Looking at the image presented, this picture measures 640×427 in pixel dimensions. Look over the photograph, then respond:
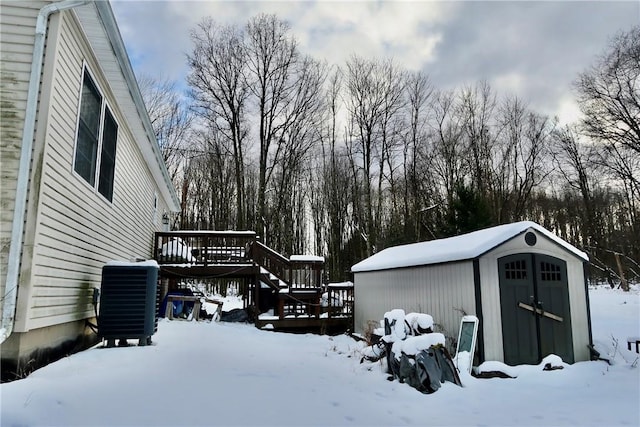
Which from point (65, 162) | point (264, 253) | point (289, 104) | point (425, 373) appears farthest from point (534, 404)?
point (289, 104)

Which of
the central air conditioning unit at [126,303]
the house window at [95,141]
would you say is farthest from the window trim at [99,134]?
the central air conditioning unit at [126,303]

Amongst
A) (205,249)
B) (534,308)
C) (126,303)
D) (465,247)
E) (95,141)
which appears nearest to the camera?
(126,303)

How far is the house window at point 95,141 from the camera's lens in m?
5.45

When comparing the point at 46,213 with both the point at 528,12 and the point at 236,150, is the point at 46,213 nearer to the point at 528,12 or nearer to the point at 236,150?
the point at 528,12

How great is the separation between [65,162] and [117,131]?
8.44 ft

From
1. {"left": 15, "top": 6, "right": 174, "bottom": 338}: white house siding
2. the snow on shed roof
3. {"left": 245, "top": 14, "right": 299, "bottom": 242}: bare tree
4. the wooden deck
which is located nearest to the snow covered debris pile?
the snow on shed roof

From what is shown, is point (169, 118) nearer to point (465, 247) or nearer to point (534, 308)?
point (465, 247)

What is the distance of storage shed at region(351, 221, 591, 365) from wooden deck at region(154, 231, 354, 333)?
4579mm

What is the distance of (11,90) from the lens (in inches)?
→ 164

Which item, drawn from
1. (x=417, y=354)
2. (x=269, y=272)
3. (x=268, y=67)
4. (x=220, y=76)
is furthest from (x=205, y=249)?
(x=268, y=67)

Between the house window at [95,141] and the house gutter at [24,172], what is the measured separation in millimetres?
1100

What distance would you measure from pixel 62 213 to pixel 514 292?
257 inches

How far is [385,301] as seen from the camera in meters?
9.04

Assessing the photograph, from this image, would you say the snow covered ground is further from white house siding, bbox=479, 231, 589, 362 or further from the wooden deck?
the wooden deck
